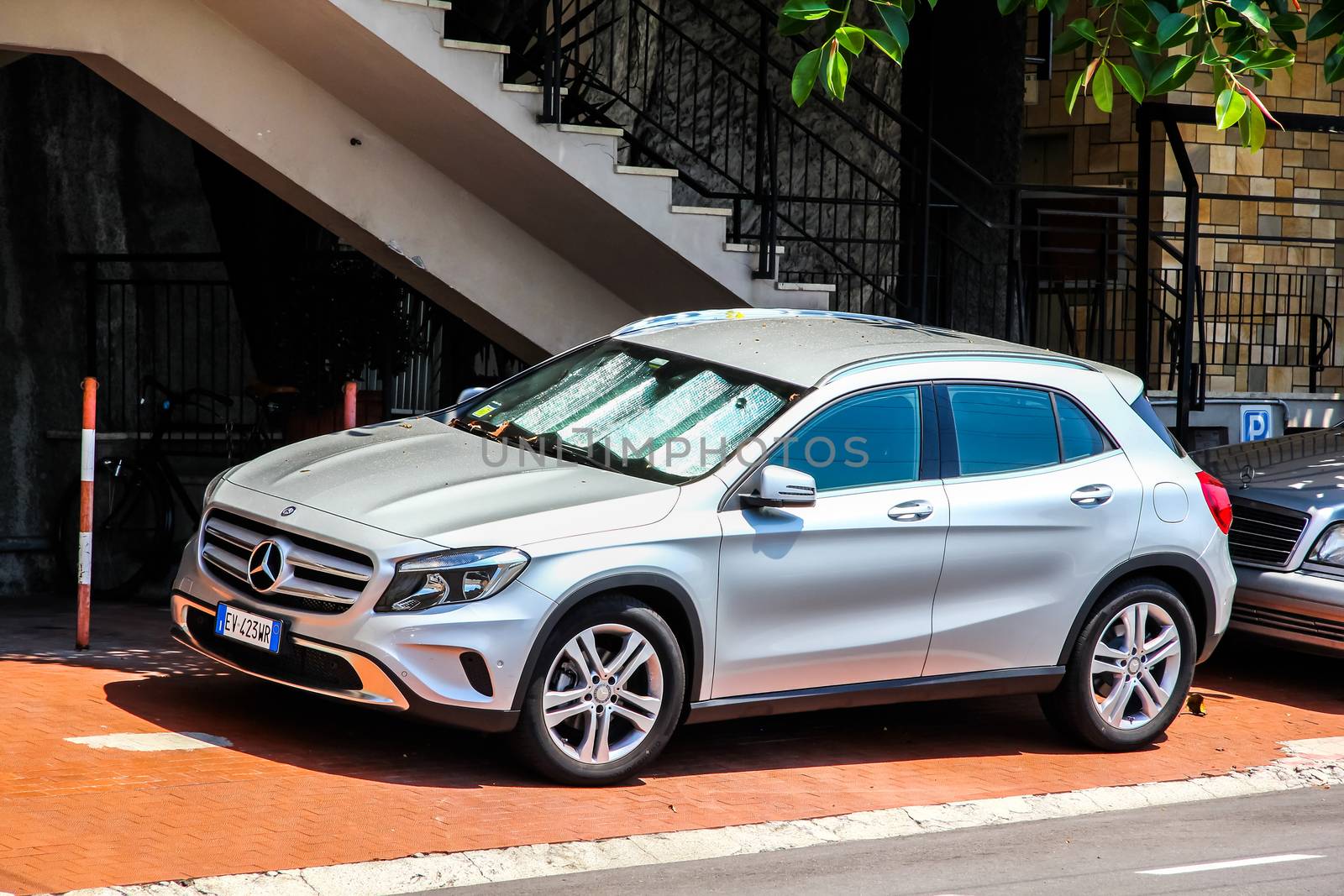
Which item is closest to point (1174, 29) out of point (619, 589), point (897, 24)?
point (897, 24)

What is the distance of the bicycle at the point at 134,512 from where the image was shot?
1161cm

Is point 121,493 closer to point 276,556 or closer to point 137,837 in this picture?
point 276,556

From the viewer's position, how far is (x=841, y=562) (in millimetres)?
6773

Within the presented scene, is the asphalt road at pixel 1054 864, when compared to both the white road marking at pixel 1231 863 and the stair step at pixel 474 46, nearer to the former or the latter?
the white road marking at pixel 1231 863

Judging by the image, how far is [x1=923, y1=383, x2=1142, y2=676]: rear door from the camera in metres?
7.14

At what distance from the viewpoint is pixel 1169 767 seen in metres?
7.61

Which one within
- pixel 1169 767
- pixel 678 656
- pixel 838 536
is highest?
pixel 838 536

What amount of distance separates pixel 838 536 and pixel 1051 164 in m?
15.9

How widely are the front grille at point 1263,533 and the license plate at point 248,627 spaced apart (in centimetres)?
550

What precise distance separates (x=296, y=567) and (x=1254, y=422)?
9.38 m

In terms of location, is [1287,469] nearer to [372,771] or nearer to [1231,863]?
[1231,863]

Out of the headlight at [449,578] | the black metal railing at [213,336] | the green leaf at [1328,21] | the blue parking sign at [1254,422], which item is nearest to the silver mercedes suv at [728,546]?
the headlight at [449,578]

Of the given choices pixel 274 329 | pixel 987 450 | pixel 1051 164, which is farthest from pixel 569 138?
pixel 1051 164

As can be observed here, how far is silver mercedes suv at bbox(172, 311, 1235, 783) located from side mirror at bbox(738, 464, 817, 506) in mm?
18
